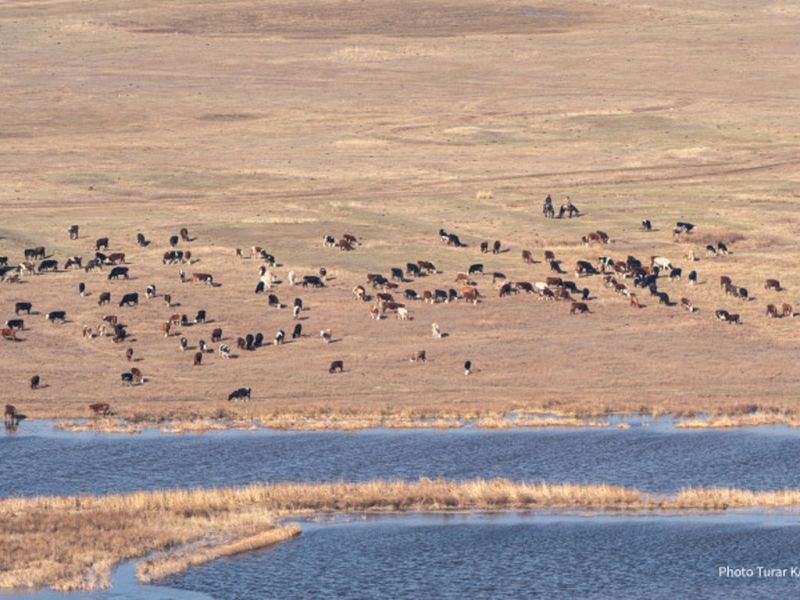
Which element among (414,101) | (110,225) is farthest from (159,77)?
(110,225)

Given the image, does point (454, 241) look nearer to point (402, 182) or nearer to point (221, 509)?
point (402, 182)

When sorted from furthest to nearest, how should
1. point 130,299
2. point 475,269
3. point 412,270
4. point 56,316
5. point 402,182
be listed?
point 402,182, point 412,270, point 475,269, point 130,299, point 56,316

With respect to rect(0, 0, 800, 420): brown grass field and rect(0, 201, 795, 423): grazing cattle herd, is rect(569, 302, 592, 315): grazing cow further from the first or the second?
rect(0, 0, 800, 420): brown grass field

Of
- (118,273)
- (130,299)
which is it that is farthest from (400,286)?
(118,273)

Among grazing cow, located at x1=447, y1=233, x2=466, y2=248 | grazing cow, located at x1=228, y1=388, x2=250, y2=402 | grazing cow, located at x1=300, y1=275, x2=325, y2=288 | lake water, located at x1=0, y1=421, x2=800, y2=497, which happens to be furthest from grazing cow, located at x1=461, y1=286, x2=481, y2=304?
lake water, located at x1=0, y1=421, x2=800, y2=497

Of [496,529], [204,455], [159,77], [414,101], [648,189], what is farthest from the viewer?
[159,77]

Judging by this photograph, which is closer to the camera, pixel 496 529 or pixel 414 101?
pixel 496 529

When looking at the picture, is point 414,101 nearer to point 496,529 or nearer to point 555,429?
point 555,429
